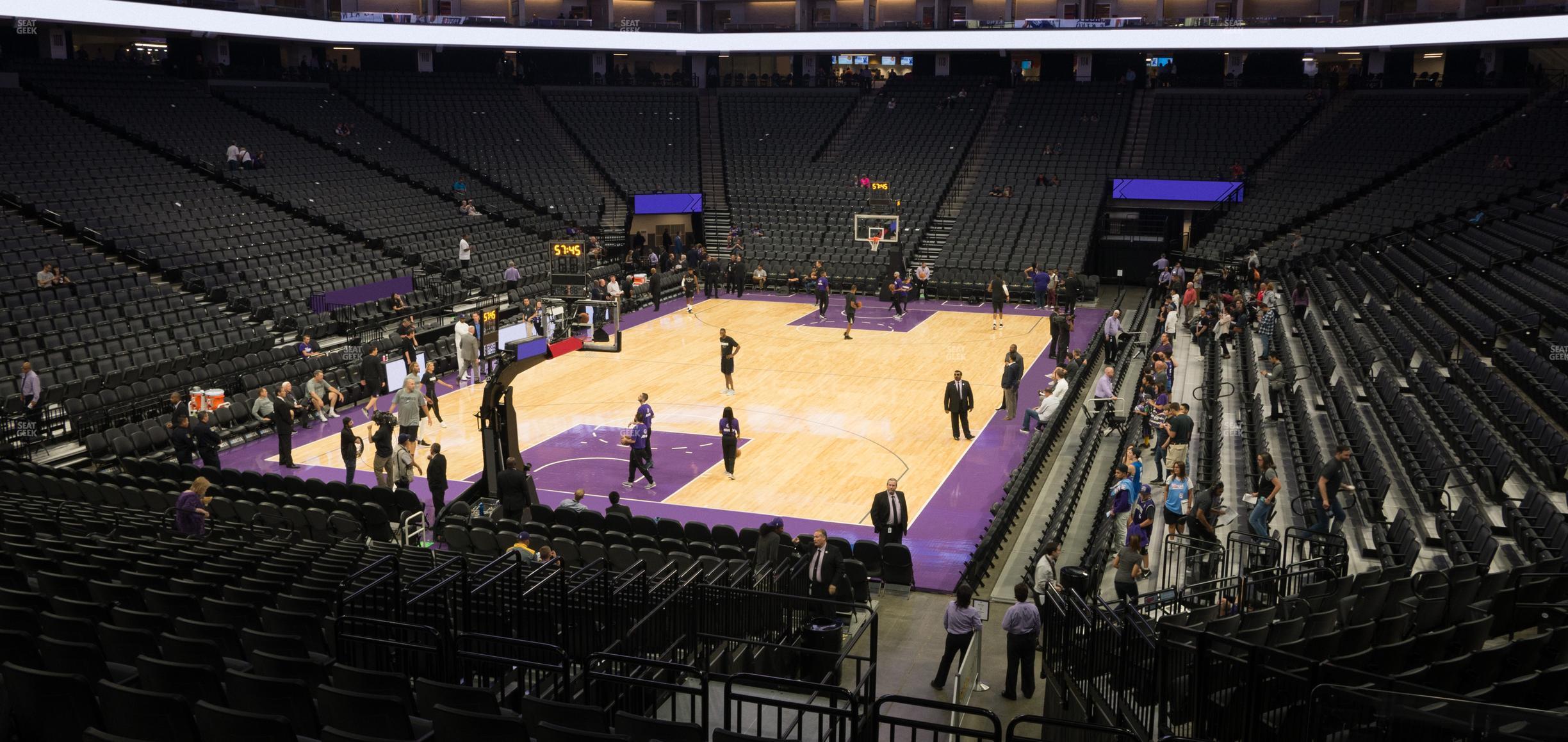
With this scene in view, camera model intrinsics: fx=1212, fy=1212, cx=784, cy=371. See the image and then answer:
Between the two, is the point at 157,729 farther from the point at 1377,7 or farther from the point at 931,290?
the point at 1377,7

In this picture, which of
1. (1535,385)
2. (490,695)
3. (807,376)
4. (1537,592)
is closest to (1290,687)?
(1537,592)

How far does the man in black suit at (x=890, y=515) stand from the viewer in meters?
15.1

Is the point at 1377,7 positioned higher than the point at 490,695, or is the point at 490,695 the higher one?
the point at 1377,7

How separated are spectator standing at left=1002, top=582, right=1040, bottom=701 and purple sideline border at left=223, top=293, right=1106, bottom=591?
11.2 ft

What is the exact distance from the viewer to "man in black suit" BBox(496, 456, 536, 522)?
1508 cm

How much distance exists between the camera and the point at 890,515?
15.2 metres

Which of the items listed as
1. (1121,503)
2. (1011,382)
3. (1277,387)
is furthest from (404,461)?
(1277,387)

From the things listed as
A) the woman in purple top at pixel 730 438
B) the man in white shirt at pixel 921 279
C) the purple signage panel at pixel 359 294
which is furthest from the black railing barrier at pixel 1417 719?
the man in white shirt at pixel 921 279

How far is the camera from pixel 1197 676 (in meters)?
7.65

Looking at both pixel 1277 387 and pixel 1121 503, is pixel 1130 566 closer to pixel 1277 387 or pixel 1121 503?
pixel 1121 503

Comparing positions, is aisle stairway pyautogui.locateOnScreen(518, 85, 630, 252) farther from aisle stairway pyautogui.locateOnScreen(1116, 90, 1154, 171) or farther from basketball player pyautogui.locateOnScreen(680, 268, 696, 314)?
aisle stairway pyautogui.locateOnScreen(1116, 90, 1154, 171)

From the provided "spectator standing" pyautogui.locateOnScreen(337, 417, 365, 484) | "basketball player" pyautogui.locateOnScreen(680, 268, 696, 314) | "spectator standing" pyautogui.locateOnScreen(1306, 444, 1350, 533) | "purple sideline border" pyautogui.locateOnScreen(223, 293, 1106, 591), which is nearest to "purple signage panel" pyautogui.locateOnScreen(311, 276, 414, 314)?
"purple sideline border" pyautogui.locateOnScreen(223, 293, 1106, 591)

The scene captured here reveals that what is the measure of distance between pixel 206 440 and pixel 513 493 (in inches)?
248

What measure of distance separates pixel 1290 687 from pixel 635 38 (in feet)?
143
